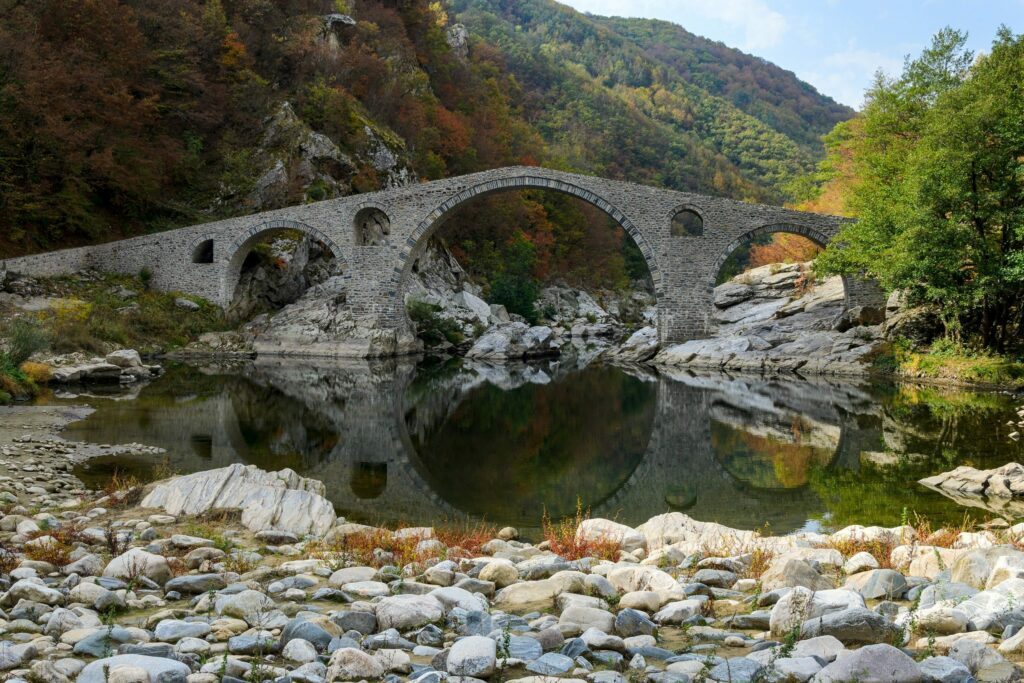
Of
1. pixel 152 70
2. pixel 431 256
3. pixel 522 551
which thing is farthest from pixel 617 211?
pixel 522 551

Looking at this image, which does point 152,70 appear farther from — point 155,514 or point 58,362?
point 155,514

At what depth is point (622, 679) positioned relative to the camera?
3.40 meters

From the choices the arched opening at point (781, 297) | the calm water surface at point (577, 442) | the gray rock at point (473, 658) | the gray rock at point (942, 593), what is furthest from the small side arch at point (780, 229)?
the gray rock at point (473, 658)

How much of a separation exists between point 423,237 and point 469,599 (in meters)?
26.0

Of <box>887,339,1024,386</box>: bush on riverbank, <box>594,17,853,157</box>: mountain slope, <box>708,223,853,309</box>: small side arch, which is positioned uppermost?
<box>594,17,853,157</box>: mountain slope

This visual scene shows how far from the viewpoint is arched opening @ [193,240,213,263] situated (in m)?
29.2

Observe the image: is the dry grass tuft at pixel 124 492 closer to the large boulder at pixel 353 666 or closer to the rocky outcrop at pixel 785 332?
the large boulder at pixel 353 666

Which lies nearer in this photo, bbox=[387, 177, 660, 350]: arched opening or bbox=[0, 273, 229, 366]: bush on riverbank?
bbox=[0, 273, 229, 366]: bush on riverbank

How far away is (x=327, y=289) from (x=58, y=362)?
12764 millimetres

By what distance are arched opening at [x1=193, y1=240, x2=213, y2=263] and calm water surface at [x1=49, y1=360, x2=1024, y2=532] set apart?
963 centimetres

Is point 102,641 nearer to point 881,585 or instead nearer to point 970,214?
point 881,585

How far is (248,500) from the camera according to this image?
6.97m

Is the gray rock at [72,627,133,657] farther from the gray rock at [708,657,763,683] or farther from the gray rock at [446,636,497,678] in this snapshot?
the gray rock at [708,657,763,683]

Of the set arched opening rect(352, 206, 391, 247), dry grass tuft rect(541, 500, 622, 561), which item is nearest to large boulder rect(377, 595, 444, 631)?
dry grass tuft rect(541, 500, 622, 561)
